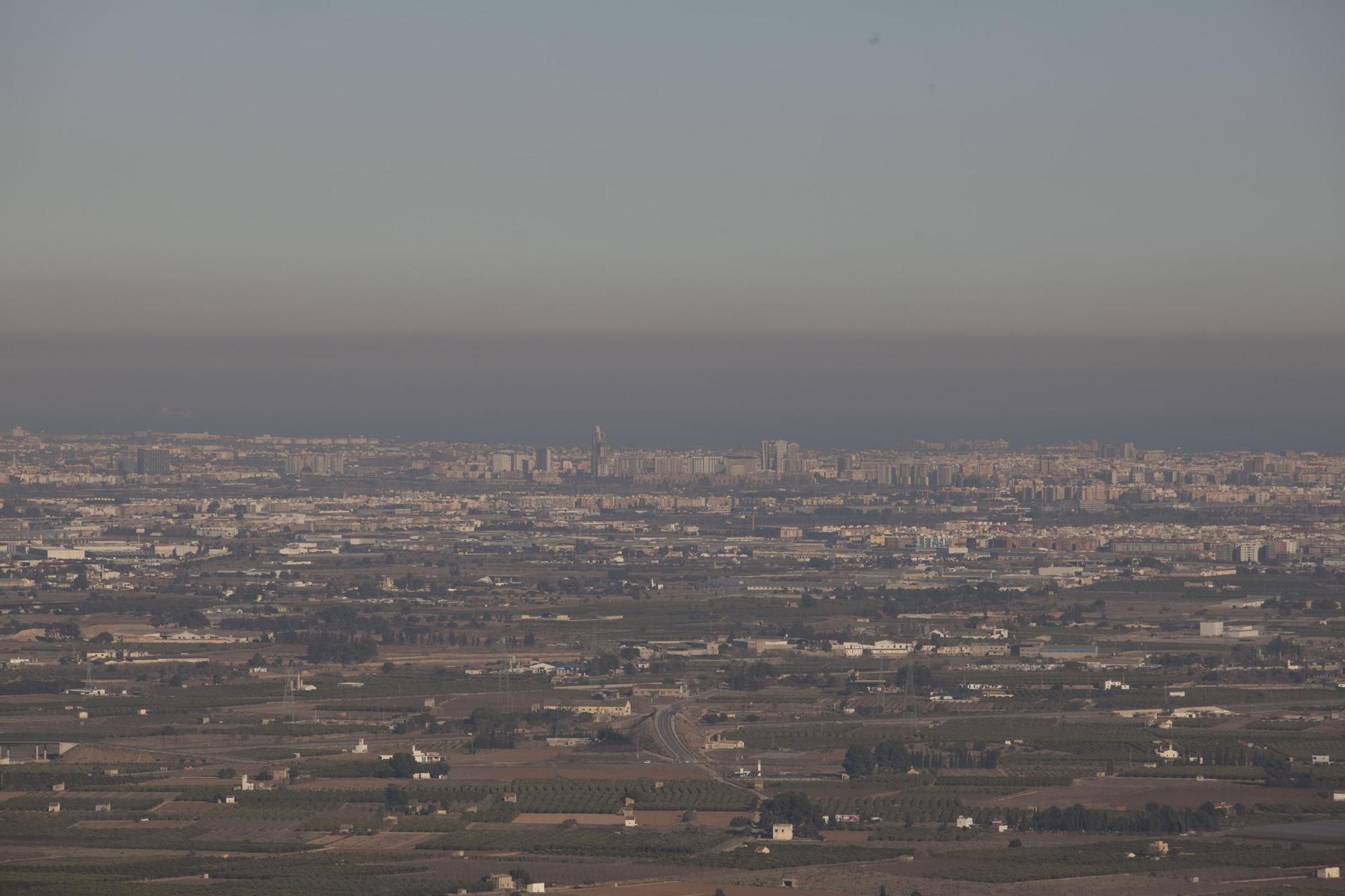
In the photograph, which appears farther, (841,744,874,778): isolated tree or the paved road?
the paved road

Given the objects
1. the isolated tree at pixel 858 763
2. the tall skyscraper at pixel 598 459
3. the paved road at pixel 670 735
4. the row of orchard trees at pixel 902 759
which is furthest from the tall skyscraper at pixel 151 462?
the isolated tree at pixel 858 763

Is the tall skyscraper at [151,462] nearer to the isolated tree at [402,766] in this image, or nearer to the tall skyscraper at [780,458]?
the tall skyscraper at [780,458]

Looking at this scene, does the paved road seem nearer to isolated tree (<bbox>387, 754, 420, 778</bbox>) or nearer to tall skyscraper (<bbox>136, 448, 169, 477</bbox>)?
isolated tree (<bbox>387, 754, 420, 778</bbox>)

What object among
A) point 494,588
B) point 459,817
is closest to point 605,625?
point 494,588

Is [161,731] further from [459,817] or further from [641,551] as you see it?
[641,551]

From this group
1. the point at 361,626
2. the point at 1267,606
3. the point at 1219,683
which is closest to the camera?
the point at 1219,683

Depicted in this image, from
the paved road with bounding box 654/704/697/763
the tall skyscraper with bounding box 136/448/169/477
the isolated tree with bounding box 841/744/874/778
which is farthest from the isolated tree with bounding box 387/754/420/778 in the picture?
the tall skyscraper with bounding box 136/448/169/477

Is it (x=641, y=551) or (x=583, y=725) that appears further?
(x=641, y=551)
